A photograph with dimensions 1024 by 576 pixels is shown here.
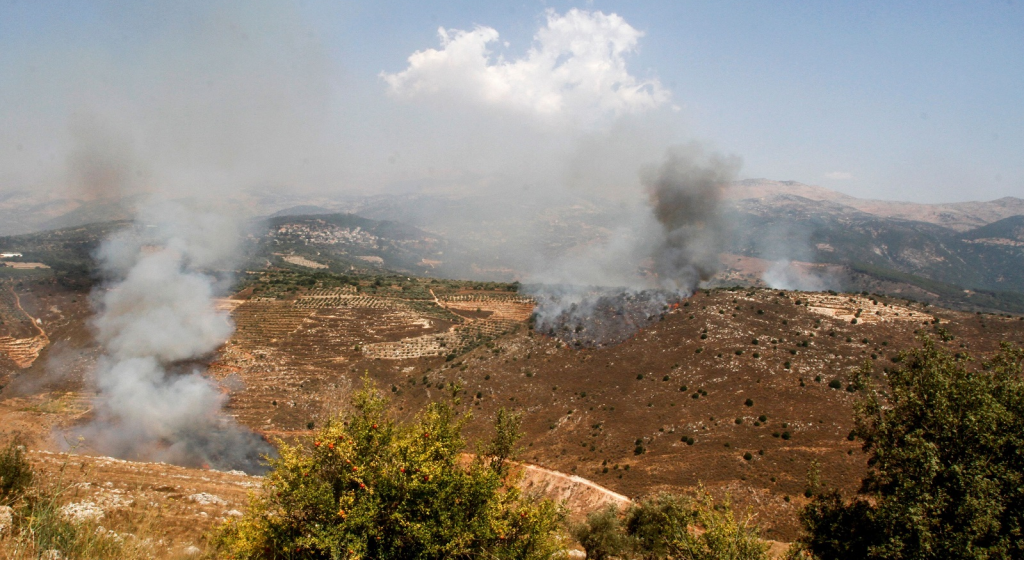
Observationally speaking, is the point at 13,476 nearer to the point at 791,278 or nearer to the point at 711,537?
the point at 711,537

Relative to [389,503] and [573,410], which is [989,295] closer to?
[573,410]

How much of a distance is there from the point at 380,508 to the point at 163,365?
43864mm

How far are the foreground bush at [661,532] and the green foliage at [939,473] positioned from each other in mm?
3220

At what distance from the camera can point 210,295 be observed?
2403 inches

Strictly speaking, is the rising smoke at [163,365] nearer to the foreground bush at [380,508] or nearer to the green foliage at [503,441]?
the green foliage at [503,441]

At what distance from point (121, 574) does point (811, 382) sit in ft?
134

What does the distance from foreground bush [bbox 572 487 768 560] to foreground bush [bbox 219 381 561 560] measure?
4.07 meters

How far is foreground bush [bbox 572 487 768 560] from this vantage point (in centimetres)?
1238

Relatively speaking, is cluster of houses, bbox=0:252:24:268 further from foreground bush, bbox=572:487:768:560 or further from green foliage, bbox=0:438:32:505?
foreground bush, bbox=572:487:768:560

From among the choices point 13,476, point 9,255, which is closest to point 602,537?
point 13,476

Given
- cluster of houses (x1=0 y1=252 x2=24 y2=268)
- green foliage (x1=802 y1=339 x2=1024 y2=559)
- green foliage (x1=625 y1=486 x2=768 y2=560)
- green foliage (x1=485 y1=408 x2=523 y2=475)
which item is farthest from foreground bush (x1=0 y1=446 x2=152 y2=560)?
cluster of houses (x1=0 y1=252 x2=24 y2=268)

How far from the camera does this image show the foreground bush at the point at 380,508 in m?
11.1

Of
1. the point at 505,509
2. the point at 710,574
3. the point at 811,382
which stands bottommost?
the point at 811,382

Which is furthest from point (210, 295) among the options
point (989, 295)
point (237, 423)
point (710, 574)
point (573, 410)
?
point (989, 295)
